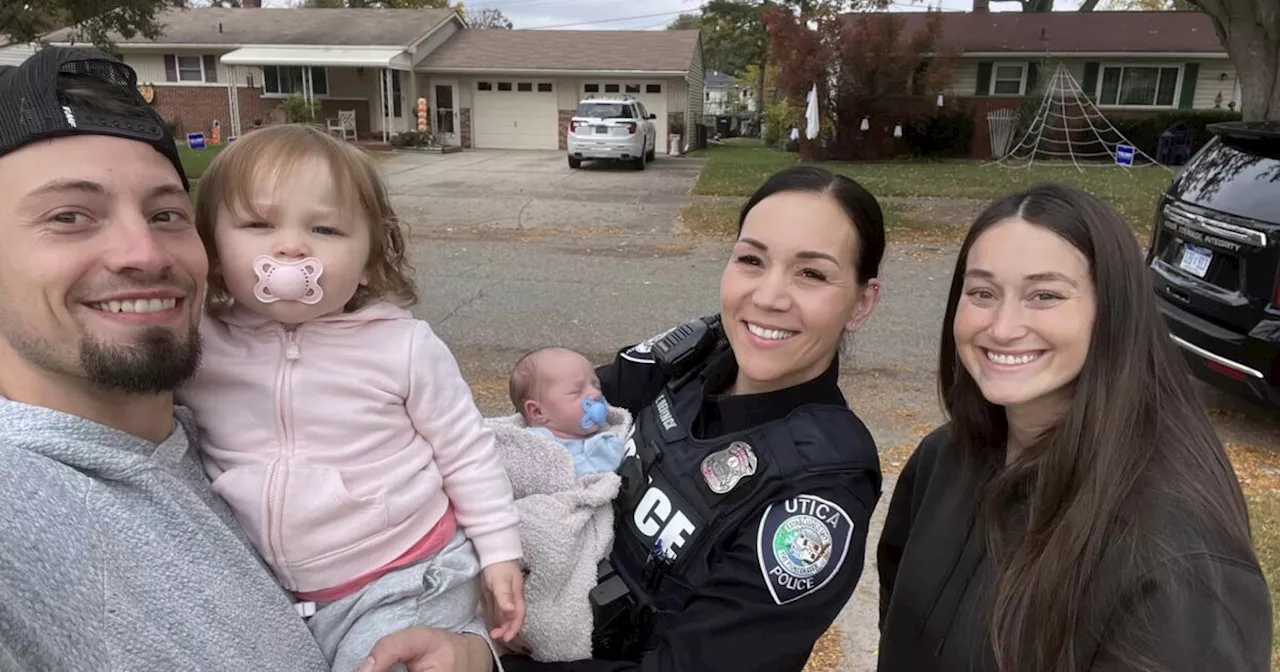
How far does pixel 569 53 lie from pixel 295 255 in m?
31.4

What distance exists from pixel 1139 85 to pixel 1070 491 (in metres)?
32.7

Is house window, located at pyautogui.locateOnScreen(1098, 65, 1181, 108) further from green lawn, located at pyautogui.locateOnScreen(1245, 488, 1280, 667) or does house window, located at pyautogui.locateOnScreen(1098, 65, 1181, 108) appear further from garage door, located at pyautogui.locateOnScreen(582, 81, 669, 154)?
green lawn, located at pyautogui.locateOnScreen(1245, 488, 1280, 667)

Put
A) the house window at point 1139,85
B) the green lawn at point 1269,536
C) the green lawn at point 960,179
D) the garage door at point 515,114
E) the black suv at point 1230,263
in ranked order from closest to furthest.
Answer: the green lawn at point 1269,536
the black suv at point 1230,263
the green lawn at point 960,179
the house window at point 1139,85
the garage door at point 515,114

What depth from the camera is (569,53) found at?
31.4 meters

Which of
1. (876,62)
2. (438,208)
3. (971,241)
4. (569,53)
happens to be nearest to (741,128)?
(569,53)

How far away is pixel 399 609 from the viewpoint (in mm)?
1714

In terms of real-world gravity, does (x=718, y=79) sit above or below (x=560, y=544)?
above

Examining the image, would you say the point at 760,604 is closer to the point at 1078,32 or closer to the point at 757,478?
the point at 757,478

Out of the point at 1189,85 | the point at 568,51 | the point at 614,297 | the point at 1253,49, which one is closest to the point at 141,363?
the point at 614,297

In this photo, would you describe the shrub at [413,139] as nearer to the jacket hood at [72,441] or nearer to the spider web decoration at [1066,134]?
the spider web decoration at [1066,134]

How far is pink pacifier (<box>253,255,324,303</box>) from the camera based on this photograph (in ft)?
5.53

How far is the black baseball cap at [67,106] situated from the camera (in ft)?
4.66

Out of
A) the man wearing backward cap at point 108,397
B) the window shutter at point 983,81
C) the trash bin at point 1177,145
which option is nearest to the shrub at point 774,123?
the window shutter at point 983,81

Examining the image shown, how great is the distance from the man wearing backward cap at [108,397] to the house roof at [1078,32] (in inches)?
1158
